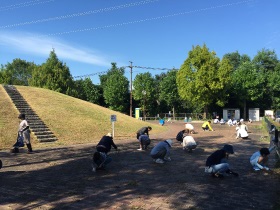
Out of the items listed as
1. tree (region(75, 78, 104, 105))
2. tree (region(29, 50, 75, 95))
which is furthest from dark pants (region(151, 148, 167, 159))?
tree (region(75, 78, 104, 105))

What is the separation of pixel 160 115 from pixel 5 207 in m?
51.9

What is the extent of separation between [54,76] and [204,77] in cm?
2568

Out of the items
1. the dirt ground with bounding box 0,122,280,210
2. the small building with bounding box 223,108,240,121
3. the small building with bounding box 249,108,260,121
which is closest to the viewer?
the dirt ground with bounding box 0,122,280,210

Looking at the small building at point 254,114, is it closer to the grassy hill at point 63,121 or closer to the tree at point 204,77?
the tree at point 204,77

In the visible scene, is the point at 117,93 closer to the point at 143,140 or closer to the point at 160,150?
the point at 143,140

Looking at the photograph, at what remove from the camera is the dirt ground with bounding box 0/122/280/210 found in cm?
625

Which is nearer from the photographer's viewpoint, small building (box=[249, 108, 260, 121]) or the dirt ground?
the dirt ground

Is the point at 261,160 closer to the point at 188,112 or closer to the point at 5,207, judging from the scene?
the point at 5,207

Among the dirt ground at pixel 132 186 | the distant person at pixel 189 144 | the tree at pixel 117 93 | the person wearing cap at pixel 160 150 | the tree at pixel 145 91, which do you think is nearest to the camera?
the dirt ground at pixel 132 186

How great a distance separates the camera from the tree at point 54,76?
49875 millimetres

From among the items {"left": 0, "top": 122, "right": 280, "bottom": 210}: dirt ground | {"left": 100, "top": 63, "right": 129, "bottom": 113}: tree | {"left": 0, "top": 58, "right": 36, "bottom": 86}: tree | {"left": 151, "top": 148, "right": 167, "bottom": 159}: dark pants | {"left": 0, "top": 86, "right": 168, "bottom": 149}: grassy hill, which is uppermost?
{"left": 0, "top": 58, "right": 36, "bottom": 86}: tree

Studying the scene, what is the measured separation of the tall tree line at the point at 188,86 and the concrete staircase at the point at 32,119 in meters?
22.8

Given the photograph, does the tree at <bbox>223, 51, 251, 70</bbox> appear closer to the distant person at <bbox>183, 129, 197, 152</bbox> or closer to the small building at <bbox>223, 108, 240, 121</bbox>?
the small building at <bbox>223, 108, 240, 121</bbox>

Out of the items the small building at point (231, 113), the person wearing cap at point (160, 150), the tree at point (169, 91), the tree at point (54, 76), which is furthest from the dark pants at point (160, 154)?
the tree at point (169, 91)
